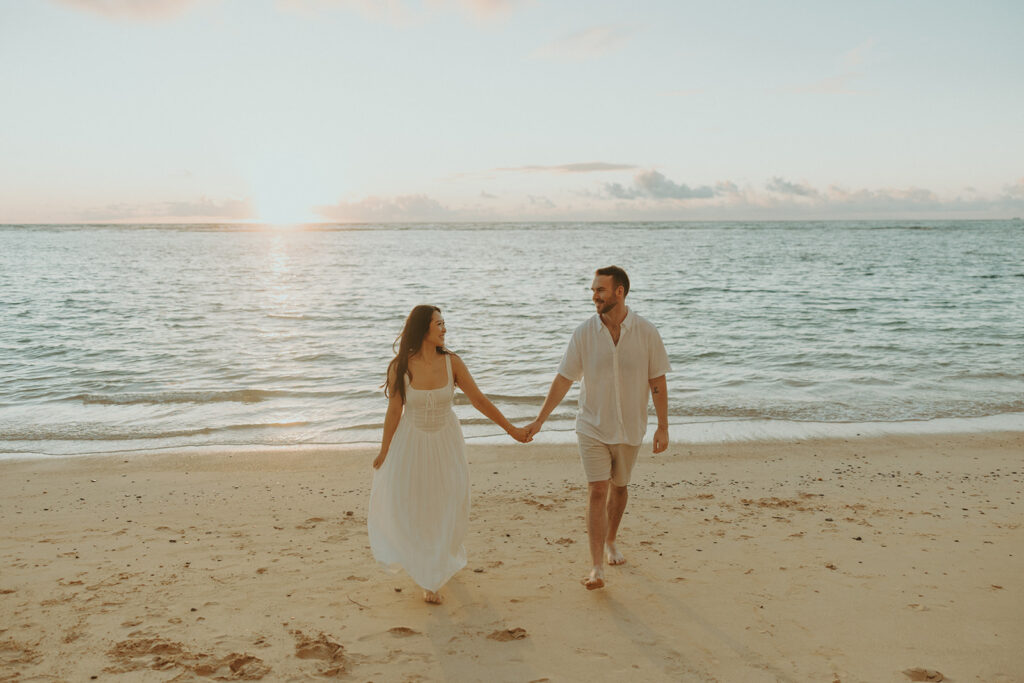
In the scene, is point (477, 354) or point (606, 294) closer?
point (606, 294)

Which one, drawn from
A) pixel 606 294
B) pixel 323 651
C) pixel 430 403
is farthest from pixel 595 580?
pixel 606 294

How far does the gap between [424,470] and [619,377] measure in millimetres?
1426

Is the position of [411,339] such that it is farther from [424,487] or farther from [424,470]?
[424,487]

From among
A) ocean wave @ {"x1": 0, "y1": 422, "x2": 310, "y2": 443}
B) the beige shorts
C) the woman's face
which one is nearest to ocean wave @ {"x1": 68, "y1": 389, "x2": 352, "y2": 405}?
ocean wave @ {"x1": 0, "y1": 422, "x2": 310, "y2": 443}

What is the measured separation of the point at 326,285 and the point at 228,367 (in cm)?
1955

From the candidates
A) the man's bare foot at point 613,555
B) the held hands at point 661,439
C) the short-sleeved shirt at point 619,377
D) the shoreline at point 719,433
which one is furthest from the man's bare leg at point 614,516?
the shoreline at point 719,433

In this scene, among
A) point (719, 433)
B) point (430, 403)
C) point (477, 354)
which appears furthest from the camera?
point (477, 354)

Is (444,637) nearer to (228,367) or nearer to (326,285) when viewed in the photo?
(228,367)

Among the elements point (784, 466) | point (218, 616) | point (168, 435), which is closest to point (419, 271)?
point (168, 435)

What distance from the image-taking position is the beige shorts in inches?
193

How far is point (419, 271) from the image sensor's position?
141ft

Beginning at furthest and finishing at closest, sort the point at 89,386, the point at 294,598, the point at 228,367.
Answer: the point at 228,367 → the point at 89,386 → the point at 294,598

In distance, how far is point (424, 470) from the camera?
483 cm

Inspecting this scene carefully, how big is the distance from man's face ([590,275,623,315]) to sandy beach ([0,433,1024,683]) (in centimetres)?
189
